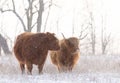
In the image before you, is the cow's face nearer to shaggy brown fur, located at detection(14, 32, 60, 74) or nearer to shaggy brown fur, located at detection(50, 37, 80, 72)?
shaggy brown fur, located at detection(50, 37, 80, 72)

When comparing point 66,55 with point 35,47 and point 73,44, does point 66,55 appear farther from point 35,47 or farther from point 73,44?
point 35,47

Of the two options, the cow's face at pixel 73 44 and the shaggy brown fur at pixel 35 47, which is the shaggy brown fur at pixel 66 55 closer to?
the cow's face at pixel 73 44

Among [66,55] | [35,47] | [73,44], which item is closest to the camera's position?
[35,47]

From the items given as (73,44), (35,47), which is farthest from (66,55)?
(35,47)

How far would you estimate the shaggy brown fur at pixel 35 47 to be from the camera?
14.4 meters

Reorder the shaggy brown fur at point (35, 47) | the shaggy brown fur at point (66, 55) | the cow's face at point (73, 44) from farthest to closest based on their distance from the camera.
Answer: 1. the shaggy brown fur at point (66, 55)
2. the cow's face at point (73, 44)
3. the shaggy brown fur at point (35, 47)

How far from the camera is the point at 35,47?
14.5 metres

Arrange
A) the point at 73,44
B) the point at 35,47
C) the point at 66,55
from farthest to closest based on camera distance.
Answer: the point at 66,55 < the point at 73,44 < the point at 35,47

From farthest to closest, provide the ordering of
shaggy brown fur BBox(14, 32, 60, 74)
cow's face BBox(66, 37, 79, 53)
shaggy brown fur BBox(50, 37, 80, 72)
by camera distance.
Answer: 1. shaggy brown fur BBox(50, 37, 80, 72)
2. cow's face BBox(66, 37, 79, 53)
3. shaggy brown fur BBox(14, 32, 60, 74)

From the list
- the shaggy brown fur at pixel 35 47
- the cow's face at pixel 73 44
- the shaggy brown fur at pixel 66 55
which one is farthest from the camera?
the shaggy brown fur at pixel 66 55

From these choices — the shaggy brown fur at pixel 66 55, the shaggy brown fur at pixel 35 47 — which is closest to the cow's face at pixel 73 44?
the shaggy brown fur at pixel 66 55

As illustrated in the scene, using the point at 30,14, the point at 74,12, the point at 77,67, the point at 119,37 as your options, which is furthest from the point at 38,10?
the point at 119,37

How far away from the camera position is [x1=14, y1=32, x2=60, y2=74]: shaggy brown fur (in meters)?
14.4

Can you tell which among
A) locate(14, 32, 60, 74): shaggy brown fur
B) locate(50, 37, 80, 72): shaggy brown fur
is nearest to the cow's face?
locate(50, 37, 80, 72): shaggy brown fur
